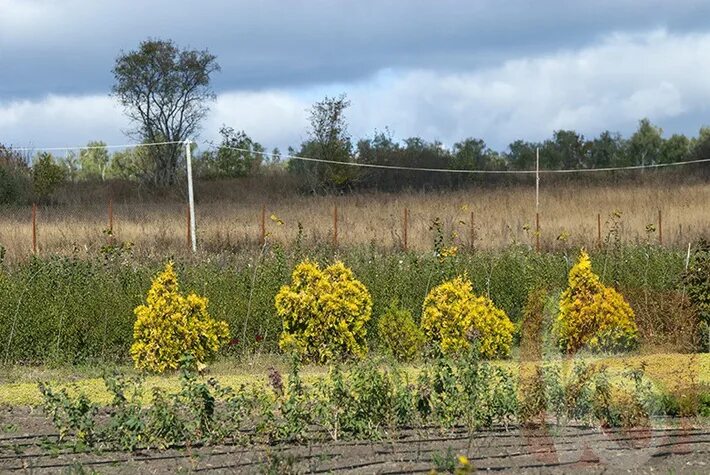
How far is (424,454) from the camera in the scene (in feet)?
21.7

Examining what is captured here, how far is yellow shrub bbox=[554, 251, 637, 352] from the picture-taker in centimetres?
1171

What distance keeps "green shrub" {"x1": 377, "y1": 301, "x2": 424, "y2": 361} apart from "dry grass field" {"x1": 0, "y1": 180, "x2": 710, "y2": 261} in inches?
184

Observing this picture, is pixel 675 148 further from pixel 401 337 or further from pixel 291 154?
pixel 401 337

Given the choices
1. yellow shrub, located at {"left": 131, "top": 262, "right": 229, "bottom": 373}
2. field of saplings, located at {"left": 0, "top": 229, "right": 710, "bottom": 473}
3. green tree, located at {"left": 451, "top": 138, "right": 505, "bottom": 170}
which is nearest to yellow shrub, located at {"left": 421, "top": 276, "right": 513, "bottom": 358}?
field of saplings, located at {"left": 0, "top": 229, "right": 710, "bottom": 473}

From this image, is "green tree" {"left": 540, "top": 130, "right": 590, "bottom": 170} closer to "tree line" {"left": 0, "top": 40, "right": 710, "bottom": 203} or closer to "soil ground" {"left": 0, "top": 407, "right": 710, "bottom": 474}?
"tree line" {"left": 0, "top": 40, "right": 710, "bottom": 203}

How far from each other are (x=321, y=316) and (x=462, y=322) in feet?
4.85

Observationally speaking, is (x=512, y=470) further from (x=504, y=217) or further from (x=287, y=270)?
(x=504, y=217)

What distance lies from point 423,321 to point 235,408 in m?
4.56

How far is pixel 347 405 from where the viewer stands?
7.26m

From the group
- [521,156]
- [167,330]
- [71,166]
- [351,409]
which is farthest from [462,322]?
[71,166]

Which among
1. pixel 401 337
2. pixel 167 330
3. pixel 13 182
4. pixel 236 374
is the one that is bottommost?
pixel 236 374

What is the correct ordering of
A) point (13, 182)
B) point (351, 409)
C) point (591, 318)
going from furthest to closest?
point (13, 182) → point (591, 318) → point (351, 409)

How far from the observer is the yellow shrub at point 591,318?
11.7 meters

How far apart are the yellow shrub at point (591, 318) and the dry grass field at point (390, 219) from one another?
158 inches
